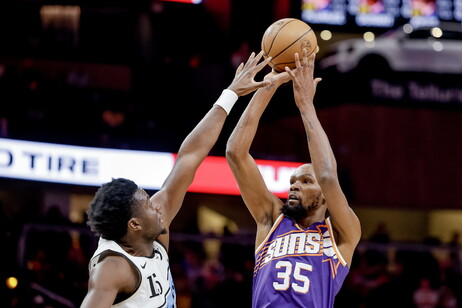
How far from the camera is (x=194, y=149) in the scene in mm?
5219

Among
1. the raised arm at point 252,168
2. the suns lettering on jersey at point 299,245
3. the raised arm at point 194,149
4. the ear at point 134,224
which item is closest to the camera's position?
the ear at point 134,224

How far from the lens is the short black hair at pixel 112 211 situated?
4.45 meters

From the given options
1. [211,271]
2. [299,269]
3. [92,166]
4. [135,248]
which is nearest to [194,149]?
[135,248]

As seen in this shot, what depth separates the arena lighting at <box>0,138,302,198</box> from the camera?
1210 cm

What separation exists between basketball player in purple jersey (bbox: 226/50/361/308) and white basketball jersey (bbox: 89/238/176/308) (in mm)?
1108

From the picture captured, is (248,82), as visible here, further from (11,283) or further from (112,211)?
(11,283)

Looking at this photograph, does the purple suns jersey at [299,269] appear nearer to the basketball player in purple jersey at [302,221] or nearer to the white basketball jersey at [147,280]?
the basketball player in purple jersey at [302,221]

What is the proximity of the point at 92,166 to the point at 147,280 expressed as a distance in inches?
324

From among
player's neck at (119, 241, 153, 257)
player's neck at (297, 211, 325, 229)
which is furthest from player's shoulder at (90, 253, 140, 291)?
player's neck at (297, 211, 325, 229)

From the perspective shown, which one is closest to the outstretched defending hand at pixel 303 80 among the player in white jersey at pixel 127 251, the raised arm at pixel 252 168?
the raised arm at pixel 252 168

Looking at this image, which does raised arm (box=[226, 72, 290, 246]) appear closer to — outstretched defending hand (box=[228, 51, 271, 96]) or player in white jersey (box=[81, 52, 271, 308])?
outstretched defending hand (box=[228, 51, 271, 96])

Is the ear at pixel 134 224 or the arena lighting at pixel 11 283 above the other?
the ear at pixel 134 224

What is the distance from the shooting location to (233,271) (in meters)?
12.3

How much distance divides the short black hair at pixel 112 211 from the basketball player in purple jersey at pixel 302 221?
1377mm
